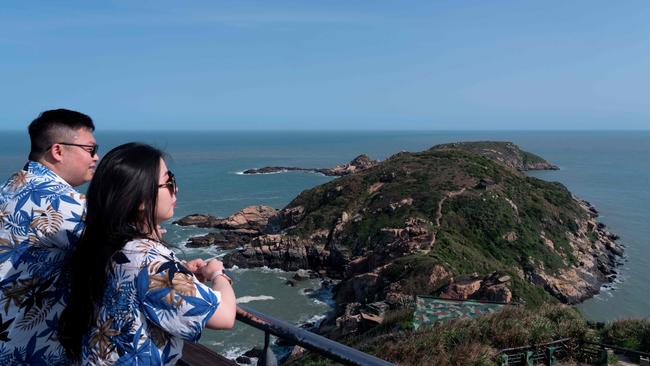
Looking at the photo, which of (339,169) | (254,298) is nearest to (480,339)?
(254,298)

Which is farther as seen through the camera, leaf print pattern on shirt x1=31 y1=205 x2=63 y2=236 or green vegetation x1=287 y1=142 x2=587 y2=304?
green vegetation x1=287 y1=142 x2=587 y2=304

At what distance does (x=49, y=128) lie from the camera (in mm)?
2578

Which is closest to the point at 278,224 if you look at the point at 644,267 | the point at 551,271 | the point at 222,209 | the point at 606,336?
the point at 222,209

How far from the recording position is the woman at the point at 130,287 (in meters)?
1.77

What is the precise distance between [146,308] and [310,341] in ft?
3.26

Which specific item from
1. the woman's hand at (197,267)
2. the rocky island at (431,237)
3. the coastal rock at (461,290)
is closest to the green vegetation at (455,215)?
the rocky island at (431,237)

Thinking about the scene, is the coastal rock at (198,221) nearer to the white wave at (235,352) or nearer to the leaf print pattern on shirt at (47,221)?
the white wave at (235,352)

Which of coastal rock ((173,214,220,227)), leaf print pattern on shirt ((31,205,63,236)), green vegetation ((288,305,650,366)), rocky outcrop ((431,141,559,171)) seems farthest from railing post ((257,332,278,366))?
rocky outcrop ((431,141,559,171))

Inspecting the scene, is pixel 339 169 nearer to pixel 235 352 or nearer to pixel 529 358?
pixel 235 352

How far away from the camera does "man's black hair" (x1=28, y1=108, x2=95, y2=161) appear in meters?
2.55

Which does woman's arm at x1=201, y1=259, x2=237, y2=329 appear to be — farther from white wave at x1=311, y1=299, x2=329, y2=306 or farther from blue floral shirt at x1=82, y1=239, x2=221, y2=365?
white wave at x1=311, y1=299, x2=329, y2=306

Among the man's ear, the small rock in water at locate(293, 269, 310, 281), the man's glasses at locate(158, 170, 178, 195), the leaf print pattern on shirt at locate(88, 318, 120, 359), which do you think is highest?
the man's ear

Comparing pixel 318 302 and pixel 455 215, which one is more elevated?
pixel 455 215

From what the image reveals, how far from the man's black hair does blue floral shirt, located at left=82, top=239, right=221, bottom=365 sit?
112 centimetres
